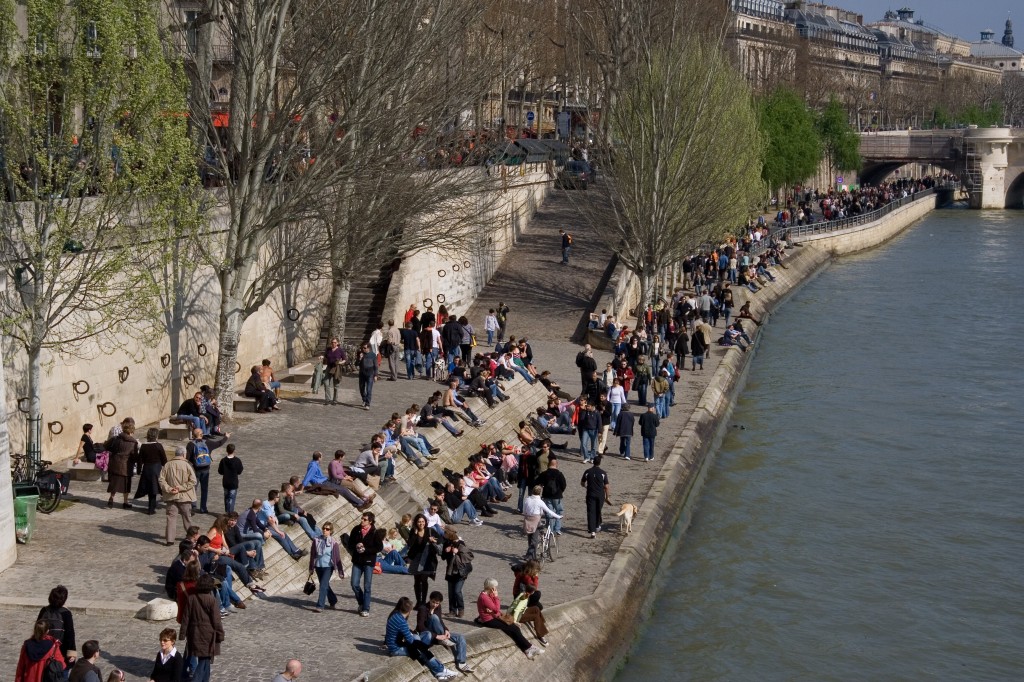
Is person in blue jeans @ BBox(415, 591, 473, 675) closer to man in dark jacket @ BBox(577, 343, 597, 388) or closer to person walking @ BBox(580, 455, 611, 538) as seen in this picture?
person walking @ BBox(580, 455, 611, 538)

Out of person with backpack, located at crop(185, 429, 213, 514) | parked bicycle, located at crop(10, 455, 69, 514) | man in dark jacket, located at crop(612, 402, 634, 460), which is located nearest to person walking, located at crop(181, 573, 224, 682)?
person with backpack, located at crop(185, 429, 213, 514)

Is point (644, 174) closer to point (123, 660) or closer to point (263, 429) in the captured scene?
point (263, 429)

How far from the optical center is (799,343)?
151ft

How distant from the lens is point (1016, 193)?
108 metres

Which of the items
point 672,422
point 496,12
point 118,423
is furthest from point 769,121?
point 118,423

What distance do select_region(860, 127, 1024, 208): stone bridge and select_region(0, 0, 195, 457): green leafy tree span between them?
8905 centimetres

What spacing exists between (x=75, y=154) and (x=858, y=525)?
1423 centimetres

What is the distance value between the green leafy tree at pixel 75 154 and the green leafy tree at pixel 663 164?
21174 millimetres

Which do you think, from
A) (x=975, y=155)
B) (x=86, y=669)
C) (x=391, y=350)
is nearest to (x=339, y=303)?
(x=391, y=350)

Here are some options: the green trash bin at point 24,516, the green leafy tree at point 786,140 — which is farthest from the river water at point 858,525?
the green leafy tree at point 786,140

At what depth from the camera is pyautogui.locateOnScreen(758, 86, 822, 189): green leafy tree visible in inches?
2788

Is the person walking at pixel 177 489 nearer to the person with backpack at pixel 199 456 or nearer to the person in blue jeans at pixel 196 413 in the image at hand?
the person with backpack at pixel 199 456

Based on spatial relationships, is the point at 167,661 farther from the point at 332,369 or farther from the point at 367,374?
the point at 332,369

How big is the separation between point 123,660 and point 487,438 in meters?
12.5
